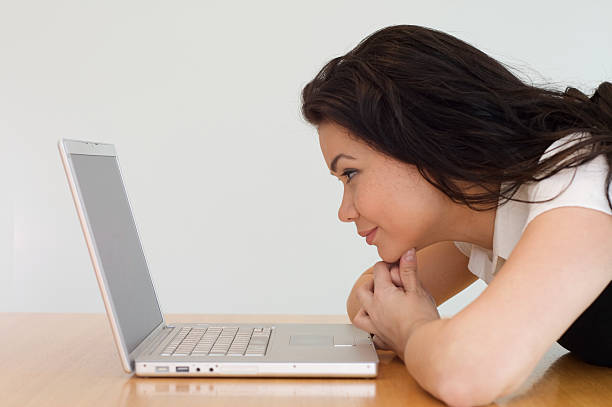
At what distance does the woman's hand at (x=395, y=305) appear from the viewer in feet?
3.38

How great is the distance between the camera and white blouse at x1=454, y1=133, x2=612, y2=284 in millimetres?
909

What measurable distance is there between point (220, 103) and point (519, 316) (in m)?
2.57

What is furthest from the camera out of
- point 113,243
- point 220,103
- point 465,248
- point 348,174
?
point 220,103

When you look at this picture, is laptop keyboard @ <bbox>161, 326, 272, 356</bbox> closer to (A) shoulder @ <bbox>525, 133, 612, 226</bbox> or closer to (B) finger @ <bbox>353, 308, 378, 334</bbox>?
(B) finger @ <bbox>353, 308, 378, 334</bbox>

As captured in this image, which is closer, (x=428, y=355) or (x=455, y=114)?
(x=428, y=355)

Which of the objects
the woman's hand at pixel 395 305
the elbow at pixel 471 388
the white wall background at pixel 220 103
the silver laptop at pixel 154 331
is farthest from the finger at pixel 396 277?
the white wall background at pixel 220 103

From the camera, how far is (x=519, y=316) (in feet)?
2.70

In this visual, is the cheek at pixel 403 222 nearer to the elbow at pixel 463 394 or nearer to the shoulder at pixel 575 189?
the shoulder at pixel 575 189

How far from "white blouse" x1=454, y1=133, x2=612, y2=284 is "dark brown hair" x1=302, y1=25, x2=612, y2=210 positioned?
0.02 meters

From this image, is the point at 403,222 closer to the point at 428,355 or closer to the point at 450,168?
the point at 450,168

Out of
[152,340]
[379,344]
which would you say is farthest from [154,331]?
[379,344]

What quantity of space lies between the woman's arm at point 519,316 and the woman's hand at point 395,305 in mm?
144

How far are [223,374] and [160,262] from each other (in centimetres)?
238

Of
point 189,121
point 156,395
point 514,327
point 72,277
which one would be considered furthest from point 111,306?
point 72,277
